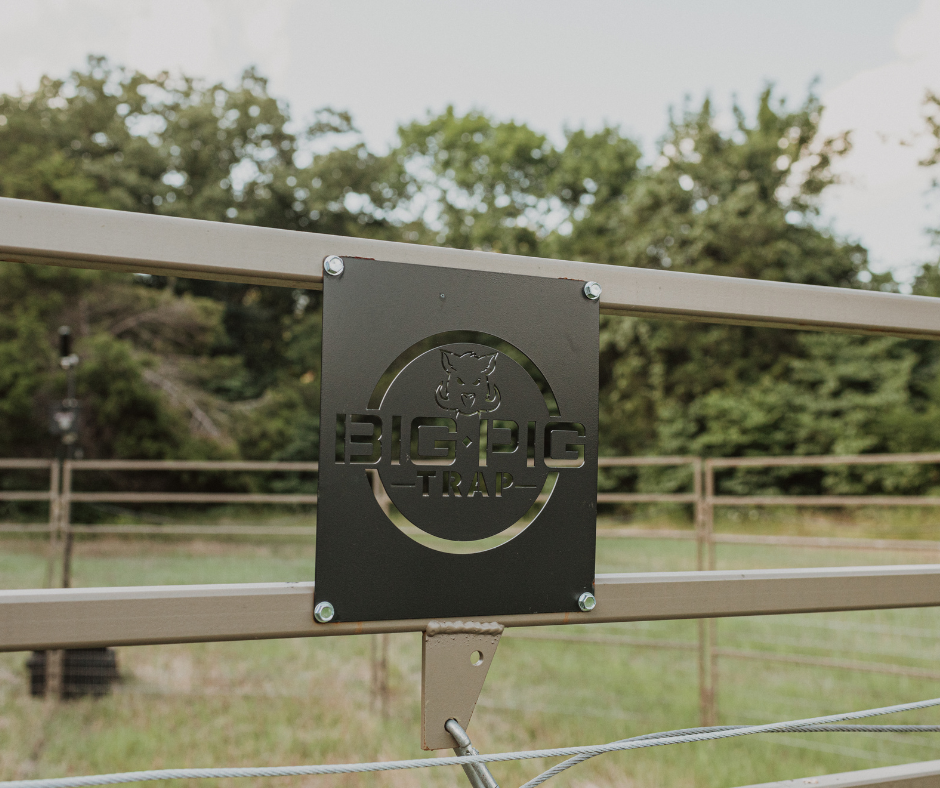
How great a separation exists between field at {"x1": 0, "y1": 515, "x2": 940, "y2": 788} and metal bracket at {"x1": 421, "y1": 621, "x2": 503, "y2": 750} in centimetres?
216

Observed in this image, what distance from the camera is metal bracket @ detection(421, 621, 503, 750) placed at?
569 mm

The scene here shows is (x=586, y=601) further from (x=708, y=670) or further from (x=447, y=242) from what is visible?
(x=447, y=242)

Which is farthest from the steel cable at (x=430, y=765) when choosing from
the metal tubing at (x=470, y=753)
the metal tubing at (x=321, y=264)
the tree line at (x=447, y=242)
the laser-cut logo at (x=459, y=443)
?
the tree line at (x=447, y=242)

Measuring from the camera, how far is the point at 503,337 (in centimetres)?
59

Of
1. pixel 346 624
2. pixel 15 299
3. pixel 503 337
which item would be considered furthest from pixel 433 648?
pixel 15 299

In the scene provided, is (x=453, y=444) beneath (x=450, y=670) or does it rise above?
above

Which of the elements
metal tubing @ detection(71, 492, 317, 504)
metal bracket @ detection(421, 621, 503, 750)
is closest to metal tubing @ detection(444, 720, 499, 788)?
metal bracket @ detection(421, 621, 503, 750)

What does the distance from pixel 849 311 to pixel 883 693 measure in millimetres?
3523

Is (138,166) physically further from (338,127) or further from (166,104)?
(338,127)

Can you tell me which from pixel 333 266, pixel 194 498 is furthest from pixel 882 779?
pixel 194 498

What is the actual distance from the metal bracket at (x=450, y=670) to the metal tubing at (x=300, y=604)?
1cm

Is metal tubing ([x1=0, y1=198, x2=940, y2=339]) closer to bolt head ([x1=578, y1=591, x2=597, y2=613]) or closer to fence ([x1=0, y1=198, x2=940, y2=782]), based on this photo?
fence ([x1=0, y1=198, x2=940, y2=782])

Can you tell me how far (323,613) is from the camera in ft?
1.77

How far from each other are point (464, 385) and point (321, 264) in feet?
0.48
